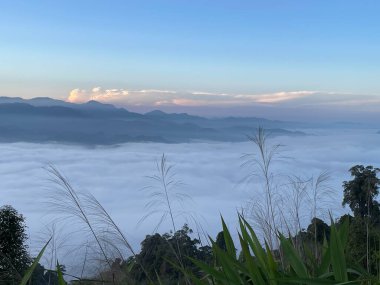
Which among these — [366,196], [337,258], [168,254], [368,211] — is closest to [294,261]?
[337,258]

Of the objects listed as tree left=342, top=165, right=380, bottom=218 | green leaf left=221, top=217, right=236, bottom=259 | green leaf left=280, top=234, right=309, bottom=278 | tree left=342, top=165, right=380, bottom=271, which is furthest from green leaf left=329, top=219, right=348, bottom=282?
tree left=342, top=165, right=380, bottom=218

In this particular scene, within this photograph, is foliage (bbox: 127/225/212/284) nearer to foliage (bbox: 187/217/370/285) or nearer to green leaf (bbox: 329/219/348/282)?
foliage (bbox: 187/217/370/285)

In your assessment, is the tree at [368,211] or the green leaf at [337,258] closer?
the green leaf at [337,258]

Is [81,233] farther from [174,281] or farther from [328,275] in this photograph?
[328,275]

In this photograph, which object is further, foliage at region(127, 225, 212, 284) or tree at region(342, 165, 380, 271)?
tree at region(342, 165, 380, 271)

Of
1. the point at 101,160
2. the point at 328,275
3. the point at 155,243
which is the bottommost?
the point at 101,160

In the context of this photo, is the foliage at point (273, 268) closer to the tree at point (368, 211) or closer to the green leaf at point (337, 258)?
the green leaf at point (337, 258)

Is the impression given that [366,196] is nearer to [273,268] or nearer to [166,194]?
[166,194]

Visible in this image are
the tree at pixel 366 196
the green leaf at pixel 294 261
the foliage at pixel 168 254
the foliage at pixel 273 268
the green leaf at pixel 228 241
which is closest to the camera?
the foliage at pixel 273 268

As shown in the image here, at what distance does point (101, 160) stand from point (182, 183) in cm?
15480

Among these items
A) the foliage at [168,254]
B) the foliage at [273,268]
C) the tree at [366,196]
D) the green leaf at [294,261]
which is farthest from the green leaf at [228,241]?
the tree at [366,196]

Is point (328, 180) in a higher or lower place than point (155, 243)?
higher

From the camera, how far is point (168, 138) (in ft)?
568

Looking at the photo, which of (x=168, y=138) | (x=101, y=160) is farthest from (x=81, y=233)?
(x=168, y=138)
